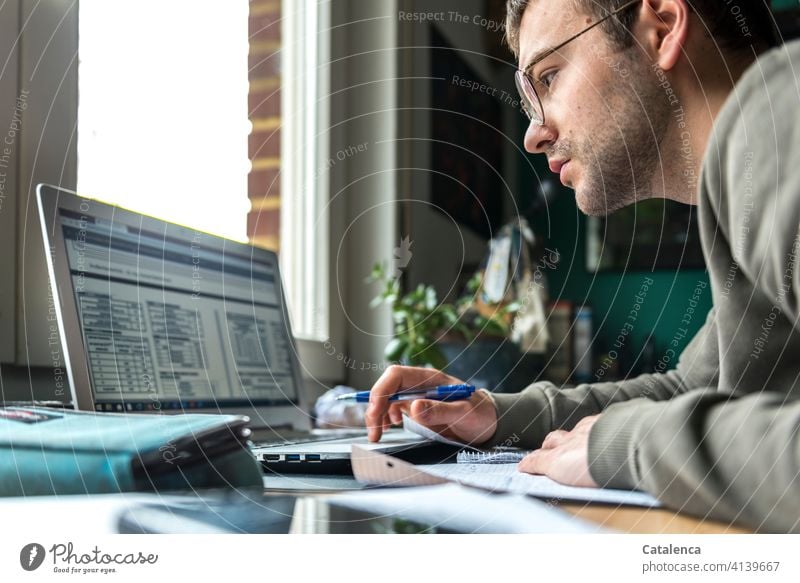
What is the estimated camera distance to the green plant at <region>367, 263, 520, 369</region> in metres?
1.23

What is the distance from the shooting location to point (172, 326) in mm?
602

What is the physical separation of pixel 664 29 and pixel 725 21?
4 centimetres

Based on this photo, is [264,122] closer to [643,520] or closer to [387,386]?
[387,386]

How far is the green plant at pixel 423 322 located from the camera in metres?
1.23

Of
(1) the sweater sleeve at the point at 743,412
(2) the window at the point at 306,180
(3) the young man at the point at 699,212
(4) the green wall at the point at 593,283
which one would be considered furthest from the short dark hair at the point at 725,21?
(4) the green wall at the point at 593,283

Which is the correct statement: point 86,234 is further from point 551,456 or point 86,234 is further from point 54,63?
point 551,456

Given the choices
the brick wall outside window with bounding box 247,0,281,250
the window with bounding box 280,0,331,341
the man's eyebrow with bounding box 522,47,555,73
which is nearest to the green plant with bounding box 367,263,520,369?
the window with bounding box 280,0,331,341

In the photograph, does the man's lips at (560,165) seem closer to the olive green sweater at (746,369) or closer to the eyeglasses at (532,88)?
the eyeglasses at (532,88)

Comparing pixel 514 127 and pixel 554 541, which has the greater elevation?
pixel 514 127

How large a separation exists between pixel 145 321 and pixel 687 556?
380 mm

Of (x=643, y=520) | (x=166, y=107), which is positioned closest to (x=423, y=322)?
(x=166, y=107)

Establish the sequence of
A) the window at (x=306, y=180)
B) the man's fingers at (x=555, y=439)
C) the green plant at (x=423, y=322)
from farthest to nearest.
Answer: the green plant at (x=423, y=322), the window at (x=306, y=180), the man's fingers at (x=555, y=439)

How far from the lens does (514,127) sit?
81.9 inches

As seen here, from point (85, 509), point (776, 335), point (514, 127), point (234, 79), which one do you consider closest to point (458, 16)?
point (514, 127)
